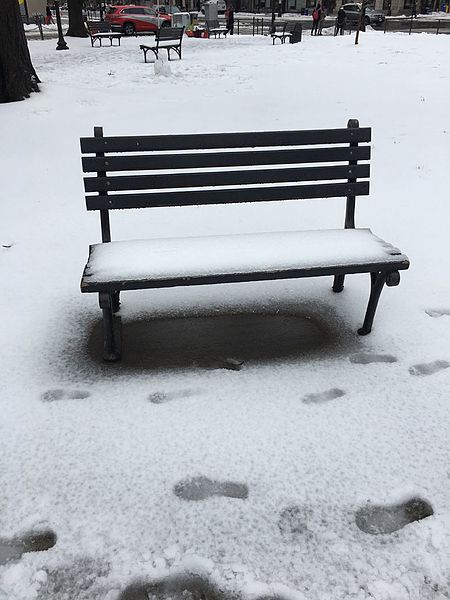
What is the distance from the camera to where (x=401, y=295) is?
3.82 m

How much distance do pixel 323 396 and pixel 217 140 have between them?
5.62 feet

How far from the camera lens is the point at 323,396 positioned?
279 cm

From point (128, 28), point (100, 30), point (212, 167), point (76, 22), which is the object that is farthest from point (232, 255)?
point (128, 28)

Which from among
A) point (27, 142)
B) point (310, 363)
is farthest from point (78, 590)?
point (27, 142)

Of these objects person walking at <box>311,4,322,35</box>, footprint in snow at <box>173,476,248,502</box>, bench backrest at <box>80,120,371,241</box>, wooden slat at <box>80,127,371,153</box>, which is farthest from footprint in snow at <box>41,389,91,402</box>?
person walking at <box>311,4,322,35</box>

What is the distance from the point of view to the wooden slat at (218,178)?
3.26 m

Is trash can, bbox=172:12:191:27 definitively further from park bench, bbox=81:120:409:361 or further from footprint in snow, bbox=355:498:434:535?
footprint in snow, bbox=355:498:434:535

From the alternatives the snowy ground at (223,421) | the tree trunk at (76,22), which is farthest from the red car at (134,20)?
the snowy ground at (223,421)

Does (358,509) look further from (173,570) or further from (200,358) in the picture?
(200,358)

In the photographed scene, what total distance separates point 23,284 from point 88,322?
0.80m

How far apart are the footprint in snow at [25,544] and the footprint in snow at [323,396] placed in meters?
1.36

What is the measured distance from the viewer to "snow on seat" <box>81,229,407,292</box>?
281cm

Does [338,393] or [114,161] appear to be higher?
[114,161]

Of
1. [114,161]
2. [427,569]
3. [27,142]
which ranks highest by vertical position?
[114,161]
